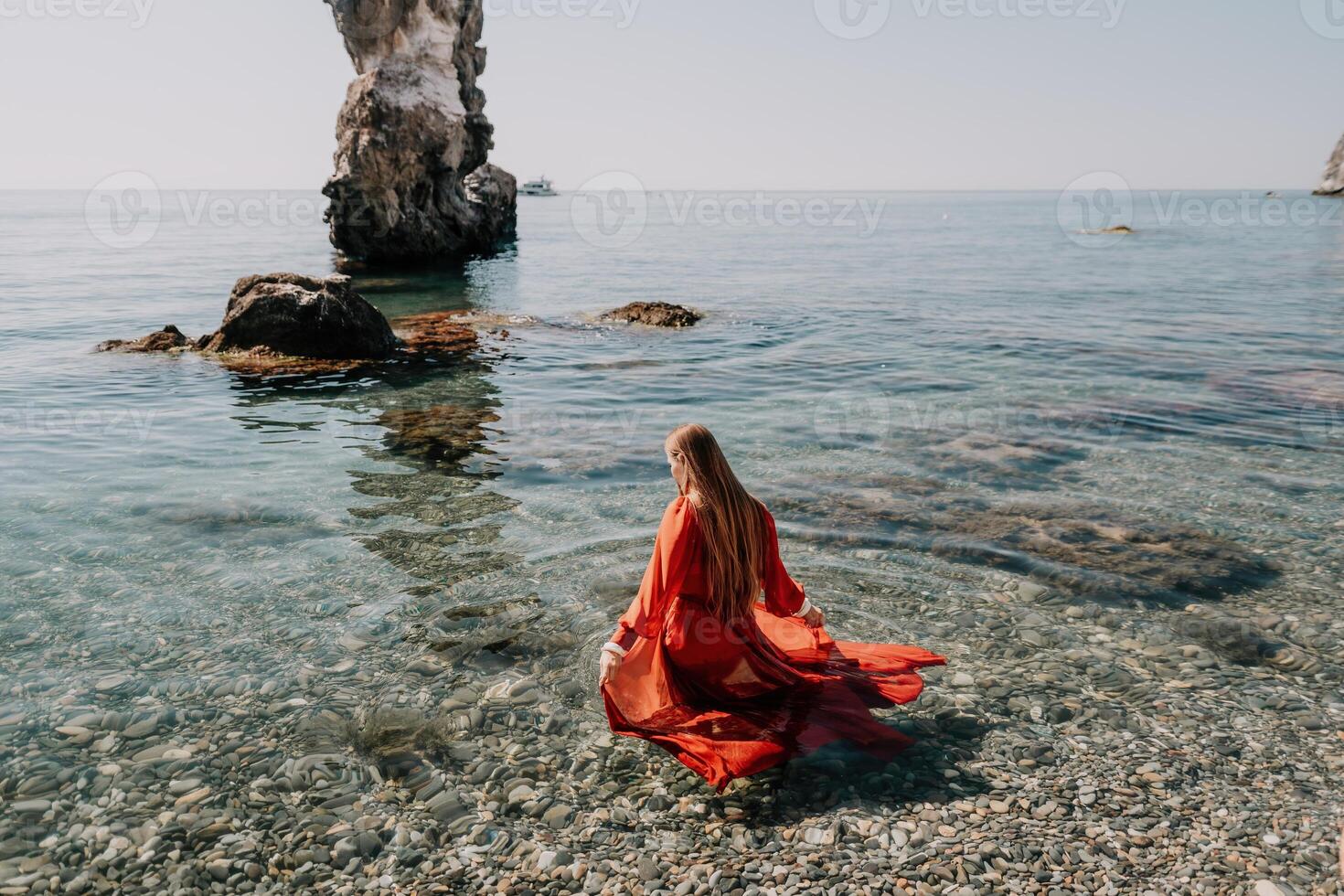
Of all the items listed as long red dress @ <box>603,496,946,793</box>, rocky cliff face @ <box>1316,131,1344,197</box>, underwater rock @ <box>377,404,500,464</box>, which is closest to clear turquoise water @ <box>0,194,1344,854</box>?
underwater rock @ <box>377,404,500,464</box>

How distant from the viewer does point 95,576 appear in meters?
8.59

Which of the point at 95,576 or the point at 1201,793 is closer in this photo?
the point at 1201,793

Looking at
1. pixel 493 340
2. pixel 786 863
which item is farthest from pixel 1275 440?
pixel 493 340

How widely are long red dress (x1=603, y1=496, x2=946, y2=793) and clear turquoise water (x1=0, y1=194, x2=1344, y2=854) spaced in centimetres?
106

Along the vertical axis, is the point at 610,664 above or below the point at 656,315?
below

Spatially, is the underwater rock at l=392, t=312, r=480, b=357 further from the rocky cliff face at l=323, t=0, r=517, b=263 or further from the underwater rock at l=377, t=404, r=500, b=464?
the rocky cliff face at l=323, t=0, r=517, b=263

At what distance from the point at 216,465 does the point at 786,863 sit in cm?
1046

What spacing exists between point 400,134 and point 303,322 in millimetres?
22519

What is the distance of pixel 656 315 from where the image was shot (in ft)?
83.4

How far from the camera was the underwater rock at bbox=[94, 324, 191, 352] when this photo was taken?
68.6 feet

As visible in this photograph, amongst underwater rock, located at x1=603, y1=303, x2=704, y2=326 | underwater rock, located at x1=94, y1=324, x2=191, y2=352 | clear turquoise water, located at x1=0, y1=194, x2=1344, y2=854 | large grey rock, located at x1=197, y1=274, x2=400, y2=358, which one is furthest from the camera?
underwater rock, located at x1=603, y1=303, x2=704, y2=326

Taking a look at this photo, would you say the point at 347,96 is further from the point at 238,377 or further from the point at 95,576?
the point at 95,576

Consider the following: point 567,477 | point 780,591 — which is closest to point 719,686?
point 780,591

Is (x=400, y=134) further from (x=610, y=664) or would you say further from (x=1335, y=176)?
(x=1335, y=176)
